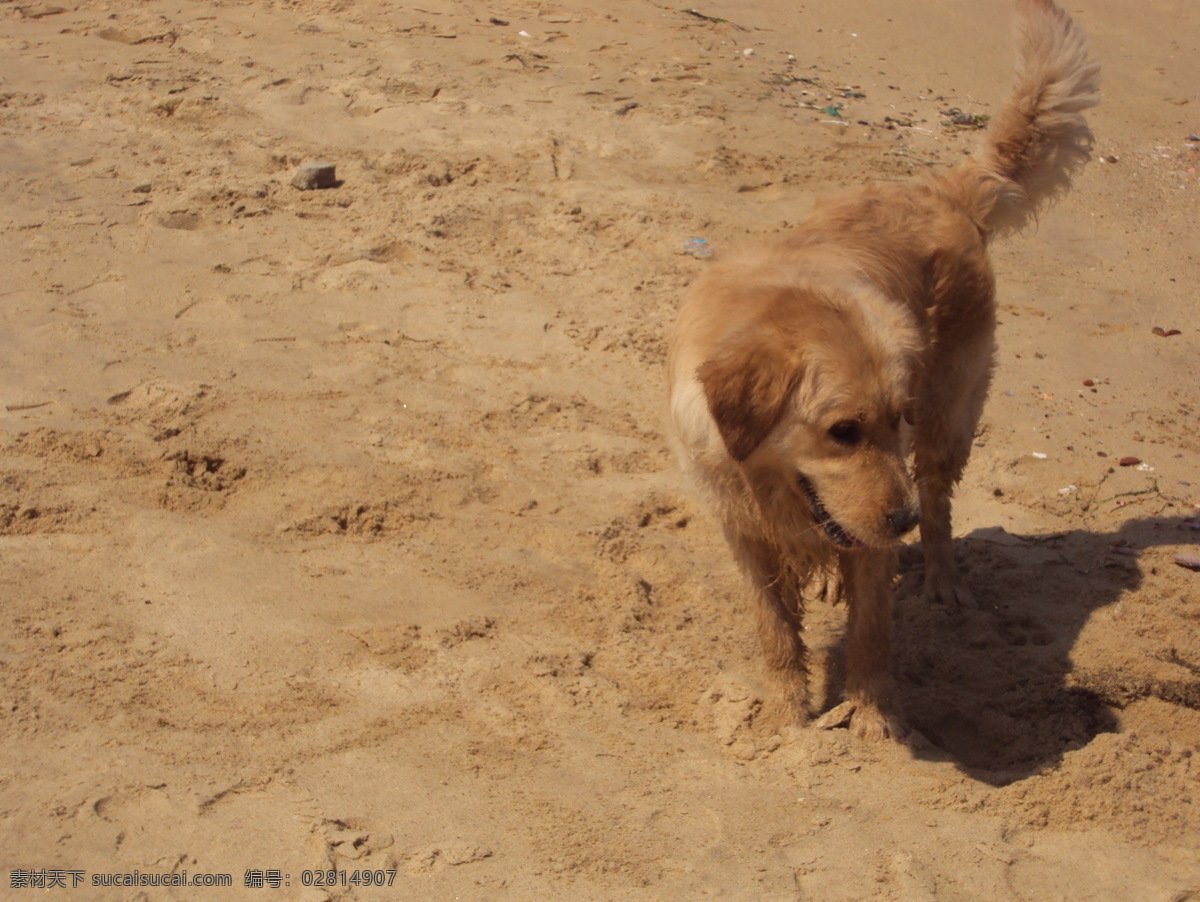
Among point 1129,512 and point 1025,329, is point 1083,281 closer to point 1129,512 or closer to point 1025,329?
point 1025,329

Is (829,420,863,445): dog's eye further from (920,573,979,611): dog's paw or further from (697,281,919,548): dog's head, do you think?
(920,573,979,611): dog's paw

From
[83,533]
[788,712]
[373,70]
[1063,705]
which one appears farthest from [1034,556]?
[373,70]

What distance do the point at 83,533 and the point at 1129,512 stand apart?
16.0 ft

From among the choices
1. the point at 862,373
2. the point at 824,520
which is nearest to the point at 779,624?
the point at 824,520

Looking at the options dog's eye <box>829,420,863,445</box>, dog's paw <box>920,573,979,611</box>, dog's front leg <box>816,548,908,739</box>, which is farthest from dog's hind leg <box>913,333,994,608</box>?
dog's eye <box>829,420,863,445</box>

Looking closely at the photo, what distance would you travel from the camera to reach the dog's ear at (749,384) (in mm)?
3271

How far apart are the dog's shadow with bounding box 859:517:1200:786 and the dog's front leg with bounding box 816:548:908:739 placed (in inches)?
7.0

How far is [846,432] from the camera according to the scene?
10.9 ft

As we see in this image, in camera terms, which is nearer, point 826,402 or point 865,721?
point 826,402

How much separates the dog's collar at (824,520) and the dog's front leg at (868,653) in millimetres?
376

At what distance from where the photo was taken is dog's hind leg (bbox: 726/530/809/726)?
3959mm

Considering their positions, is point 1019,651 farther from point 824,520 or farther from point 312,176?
point 312,176

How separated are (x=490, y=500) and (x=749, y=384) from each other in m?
2.04

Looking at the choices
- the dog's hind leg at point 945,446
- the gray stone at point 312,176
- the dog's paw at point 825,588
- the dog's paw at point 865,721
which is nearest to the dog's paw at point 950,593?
the dog's hind leg at point 945,446
